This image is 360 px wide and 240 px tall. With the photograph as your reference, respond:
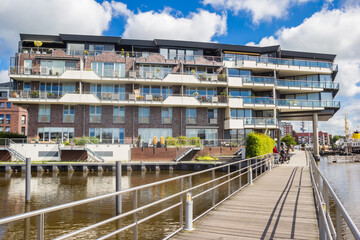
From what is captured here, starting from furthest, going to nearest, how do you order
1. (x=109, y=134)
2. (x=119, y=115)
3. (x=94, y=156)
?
(x=119, y=115), (x=109, y=134), (x=94, y=156)

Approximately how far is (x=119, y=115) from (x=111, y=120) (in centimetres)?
117

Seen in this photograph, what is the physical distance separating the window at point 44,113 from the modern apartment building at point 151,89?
0.37 ft

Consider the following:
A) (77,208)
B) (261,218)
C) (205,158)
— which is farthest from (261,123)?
(261,218)

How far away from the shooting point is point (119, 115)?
35.5m

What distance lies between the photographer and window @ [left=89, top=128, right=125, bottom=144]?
34.8 m

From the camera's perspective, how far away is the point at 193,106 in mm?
36969

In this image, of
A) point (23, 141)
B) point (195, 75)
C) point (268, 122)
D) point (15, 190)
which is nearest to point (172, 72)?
point (195, 75)

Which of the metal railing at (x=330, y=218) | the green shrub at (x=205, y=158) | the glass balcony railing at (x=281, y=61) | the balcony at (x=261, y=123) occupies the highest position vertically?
the glass balcony railing at (x=281, y=61)

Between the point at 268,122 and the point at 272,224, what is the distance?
3135 cm

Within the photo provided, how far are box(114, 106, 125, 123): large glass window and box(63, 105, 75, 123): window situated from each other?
5.13m

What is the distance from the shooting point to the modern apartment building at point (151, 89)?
→ 3428cm

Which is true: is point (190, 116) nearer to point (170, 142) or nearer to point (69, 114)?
point (170, 142)

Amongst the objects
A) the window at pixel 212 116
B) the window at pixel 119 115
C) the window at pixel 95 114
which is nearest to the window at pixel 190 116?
the window at pixel 212 116

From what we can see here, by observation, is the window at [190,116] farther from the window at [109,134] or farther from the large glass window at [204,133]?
the window at [109,134]
